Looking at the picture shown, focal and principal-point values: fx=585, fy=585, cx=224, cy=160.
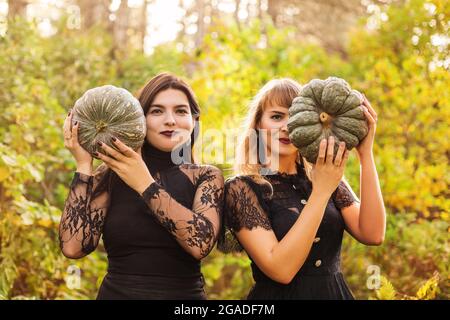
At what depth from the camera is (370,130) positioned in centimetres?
284

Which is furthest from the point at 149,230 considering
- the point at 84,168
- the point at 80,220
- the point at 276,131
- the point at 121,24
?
the point at 121,24

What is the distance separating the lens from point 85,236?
9.17 feet

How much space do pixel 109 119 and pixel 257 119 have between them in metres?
0.84

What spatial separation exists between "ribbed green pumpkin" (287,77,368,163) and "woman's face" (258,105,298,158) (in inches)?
9.4

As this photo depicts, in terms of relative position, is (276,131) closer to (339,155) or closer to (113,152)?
(339,155)

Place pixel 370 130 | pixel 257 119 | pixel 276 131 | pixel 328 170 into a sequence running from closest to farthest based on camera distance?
pixel 328 170
pixel 370 130
pixel 276 131
pixel 257 119

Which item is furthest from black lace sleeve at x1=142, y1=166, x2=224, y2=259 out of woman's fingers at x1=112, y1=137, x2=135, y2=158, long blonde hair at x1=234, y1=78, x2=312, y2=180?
long blonde hair at x1=234, y1=78, x2=312, y2=180

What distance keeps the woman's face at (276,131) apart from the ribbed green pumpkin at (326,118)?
240mm

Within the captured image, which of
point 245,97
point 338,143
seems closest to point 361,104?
point 338,143

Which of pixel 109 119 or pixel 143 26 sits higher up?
pixel 143 26

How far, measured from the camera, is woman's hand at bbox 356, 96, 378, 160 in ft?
9.23

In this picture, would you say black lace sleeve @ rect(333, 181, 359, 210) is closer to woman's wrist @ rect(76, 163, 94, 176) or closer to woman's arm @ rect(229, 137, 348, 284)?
woman's arm @ rect(229, 137, 348, 284)

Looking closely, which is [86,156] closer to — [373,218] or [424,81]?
[373,218]

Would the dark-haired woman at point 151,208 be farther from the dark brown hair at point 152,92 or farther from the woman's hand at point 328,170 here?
the woman's hand at point 328,170
